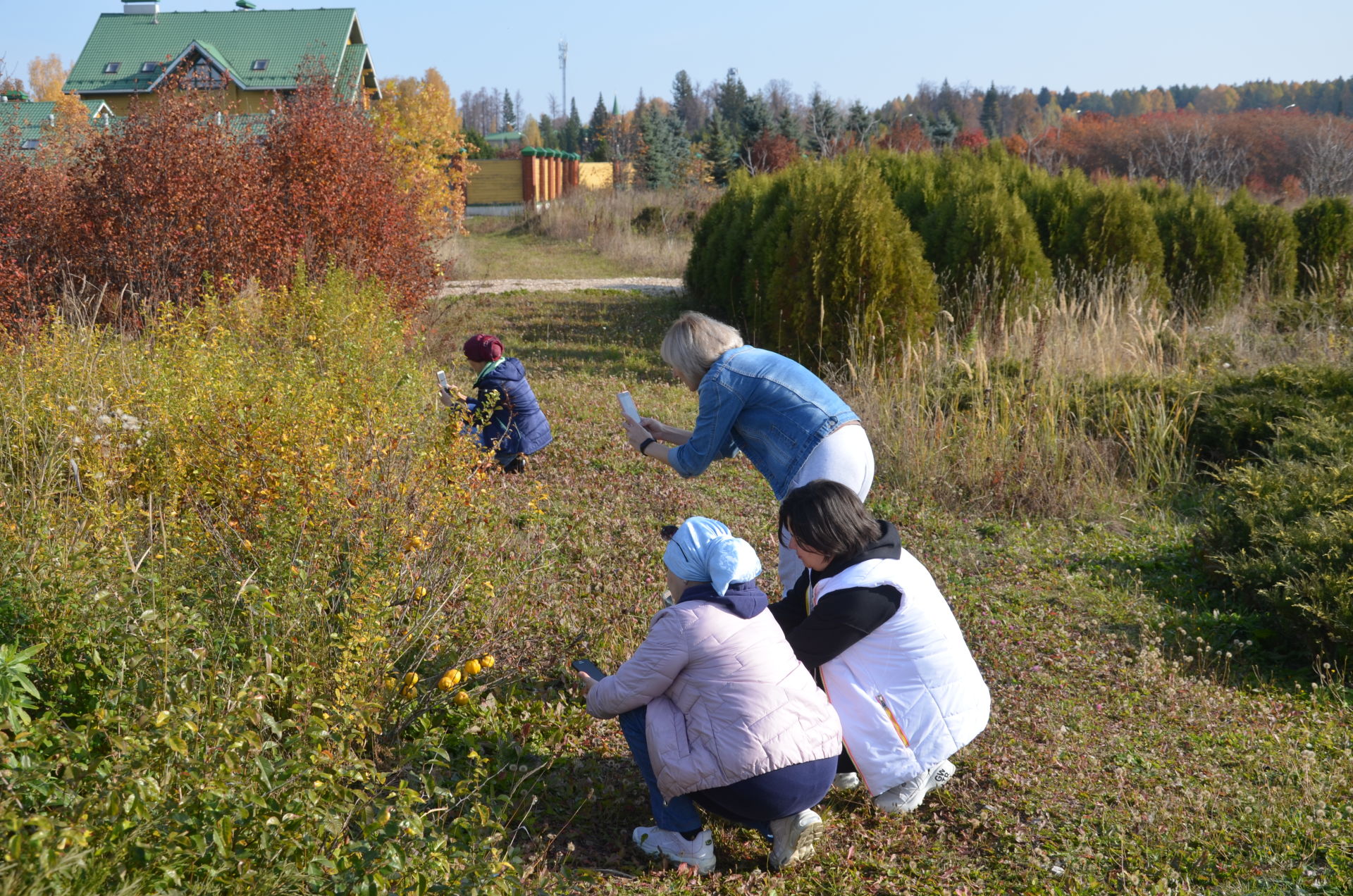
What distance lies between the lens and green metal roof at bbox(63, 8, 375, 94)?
3097cm

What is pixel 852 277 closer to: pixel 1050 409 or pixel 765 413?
pixel 1050 409

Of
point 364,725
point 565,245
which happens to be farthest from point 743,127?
point 364,725

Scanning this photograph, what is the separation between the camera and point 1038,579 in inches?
201

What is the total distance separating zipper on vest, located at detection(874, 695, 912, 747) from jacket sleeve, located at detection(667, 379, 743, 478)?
3.79 feet

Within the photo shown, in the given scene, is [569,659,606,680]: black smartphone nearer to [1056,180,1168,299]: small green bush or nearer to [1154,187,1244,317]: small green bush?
[1056,180,1168,299]: small green bush

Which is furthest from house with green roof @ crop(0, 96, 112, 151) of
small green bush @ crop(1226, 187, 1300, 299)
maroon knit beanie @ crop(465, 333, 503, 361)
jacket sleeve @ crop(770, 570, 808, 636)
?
small green bush @ crop(1226, 187, 1300, 299)

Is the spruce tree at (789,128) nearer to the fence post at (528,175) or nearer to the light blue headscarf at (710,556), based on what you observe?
the fence post at (528,175)

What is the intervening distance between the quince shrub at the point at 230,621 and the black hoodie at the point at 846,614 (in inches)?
41.7

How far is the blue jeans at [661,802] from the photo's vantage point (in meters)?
2.78

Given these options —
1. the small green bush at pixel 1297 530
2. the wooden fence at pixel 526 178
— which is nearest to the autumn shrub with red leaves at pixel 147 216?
the small green bush at pixel 1297 530

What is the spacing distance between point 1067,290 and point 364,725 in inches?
395

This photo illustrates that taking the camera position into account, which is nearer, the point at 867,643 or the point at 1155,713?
the point at 867,643

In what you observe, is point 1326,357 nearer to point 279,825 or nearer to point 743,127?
point 279,825

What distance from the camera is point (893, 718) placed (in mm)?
2977
